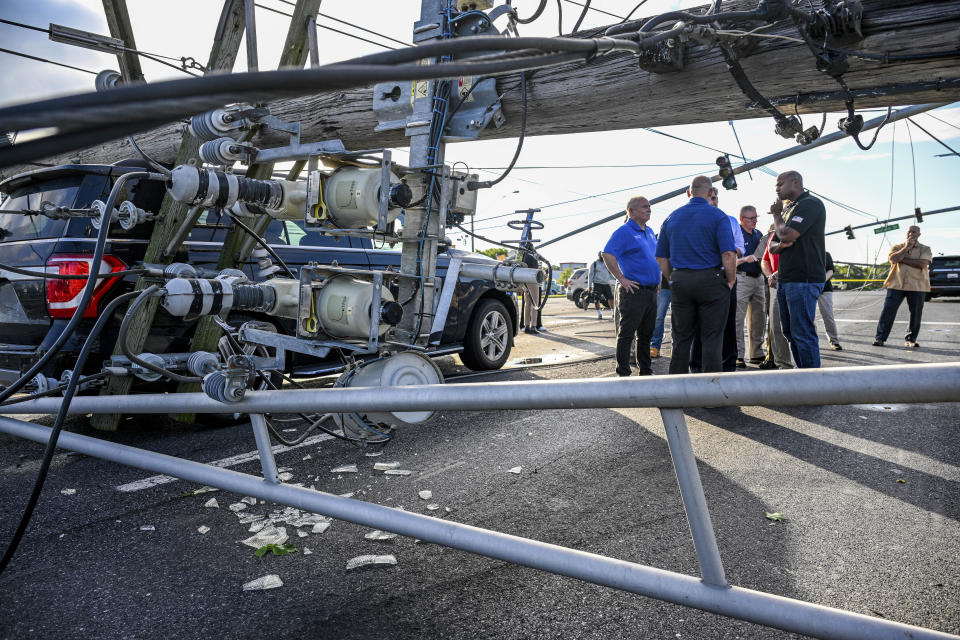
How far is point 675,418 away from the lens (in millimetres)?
1328

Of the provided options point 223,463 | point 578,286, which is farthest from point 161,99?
point 578,286

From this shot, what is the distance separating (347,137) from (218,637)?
154 inches

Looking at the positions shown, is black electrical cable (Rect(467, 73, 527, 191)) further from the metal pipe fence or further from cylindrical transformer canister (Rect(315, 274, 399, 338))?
the metal pipe fence

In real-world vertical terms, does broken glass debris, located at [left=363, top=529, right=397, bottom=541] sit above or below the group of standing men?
below

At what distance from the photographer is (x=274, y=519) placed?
3.05 meters

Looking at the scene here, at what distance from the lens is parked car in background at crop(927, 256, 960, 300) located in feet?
65.1

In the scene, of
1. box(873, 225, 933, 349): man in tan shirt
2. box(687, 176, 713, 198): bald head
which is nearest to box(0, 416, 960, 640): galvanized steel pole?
box(687, 176, 713, 198): bald head

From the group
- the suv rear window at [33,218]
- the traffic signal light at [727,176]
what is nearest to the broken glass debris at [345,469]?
the suv rear window at [33,218]

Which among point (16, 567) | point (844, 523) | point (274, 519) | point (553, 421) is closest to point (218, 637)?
point (274, 519)

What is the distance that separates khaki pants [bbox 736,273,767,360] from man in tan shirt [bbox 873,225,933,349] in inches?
110

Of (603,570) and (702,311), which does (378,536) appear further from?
(702,311)

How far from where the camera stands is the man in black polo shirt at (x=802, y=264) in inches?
213

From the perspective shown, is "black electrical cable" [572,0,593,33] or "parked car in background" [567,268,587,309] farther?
"parked car in background" [567,268,587,309]

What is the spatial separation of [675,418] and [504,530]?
66.6 inches
